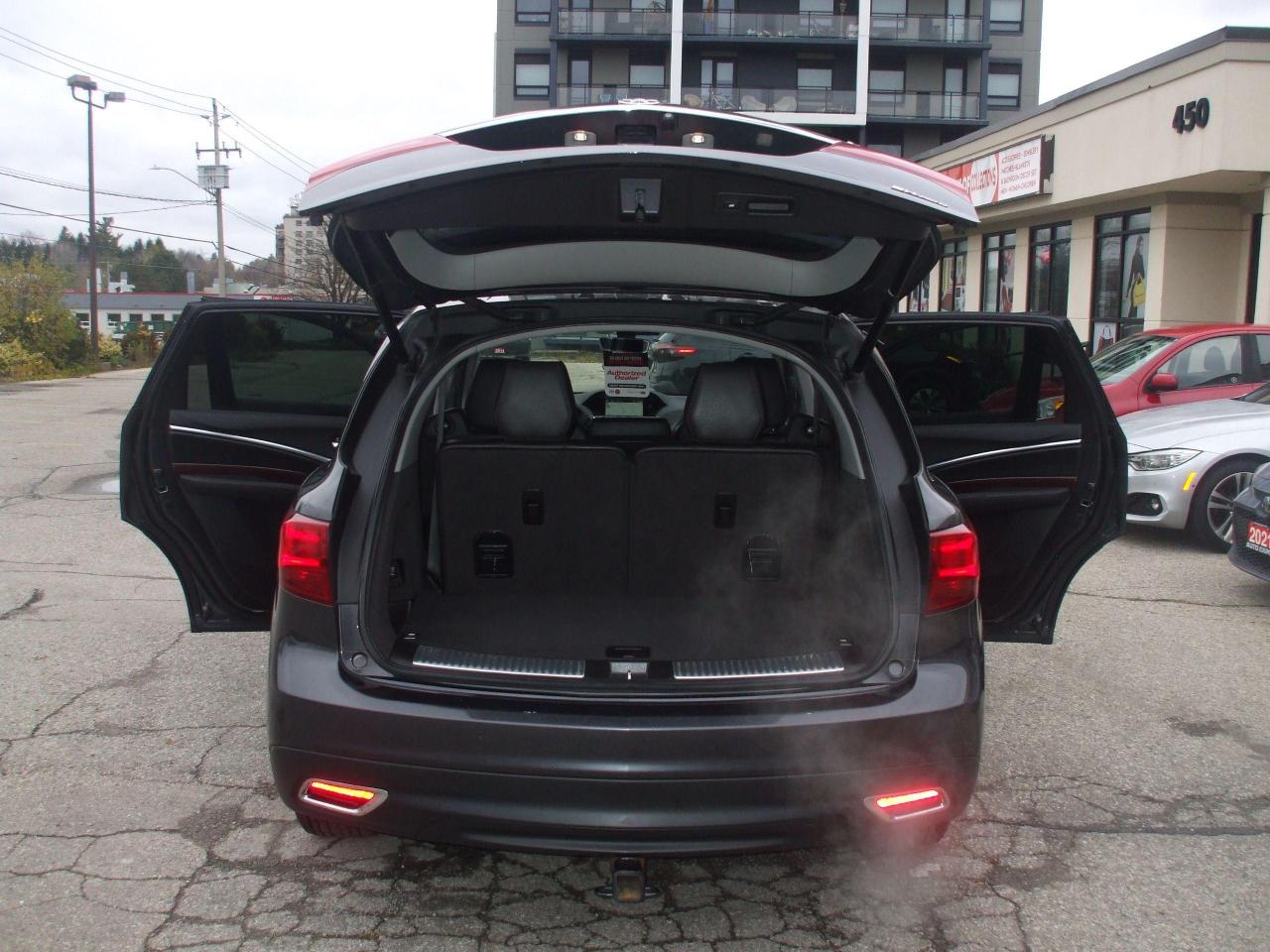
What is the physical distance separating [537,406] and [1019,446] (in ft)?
6.00

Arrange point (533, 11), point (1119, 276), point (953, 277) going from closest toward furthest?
point (1119, 276) → point (953, 277) → point (533, 11)

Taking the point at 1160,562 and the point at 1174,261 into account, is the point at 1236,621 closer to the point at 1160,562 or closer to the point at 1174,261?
the point at 1160,562

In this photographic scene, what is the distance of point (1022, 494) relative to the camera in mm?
4121

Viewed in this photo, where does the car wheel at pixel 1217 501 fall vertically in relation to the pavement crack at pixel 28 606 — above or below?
above

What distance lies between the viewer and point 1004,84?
168 feet

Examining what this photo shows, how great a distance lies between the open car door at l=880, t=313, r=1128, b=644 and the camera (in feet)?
13.1

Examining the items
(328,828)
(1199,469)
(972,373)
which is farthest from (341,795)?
(1199,469)

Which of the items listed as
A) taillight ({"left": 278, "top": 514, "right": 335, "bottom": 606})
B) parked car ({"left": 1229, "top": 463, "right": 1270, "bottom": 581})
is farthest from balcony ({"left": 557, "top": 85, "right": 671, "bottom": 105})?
taillight ({"left": 278, "top": 514, "right": 335, "bottom": 606})

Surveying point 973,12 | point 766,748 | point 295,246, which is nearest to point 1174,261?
point 766,748

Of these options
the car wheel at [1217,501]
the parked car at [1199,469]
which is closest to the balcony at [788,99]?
the parked car at [1199,469]

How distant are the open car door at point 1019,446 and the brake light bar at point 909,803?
4.48 ft

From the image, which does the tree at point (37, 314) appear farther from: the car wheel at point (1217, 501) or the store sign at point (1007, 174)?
the car wheel at point (1217, 501)

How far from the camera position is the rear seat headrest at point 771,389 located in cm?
422

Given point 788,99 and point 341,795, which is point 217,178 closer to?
point 788,99
